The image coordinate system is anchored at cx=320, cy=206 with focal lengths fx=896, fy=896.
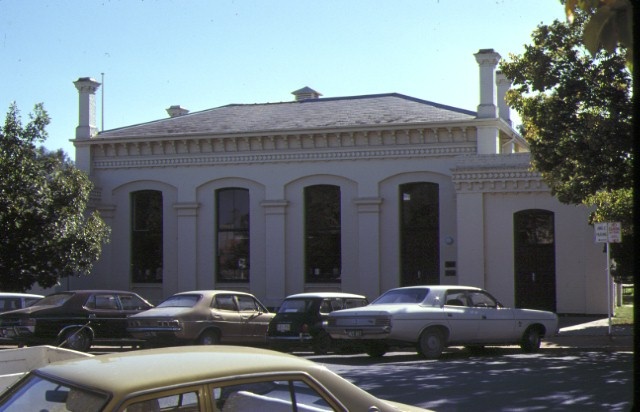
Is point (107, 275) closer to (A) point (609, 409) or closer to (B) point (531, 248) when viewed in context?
(B) point (531, 248)

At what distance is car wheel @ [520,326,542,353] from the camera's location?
61.7 feet

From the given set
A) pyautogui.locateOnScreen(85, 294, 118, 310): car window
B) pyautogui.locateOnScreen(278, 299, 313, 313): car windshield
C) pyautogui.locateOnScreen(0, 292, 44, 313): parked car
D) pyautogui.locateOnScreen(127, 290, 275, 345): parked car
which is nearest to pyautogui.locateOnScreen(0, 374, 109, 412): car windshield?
pyautogui.locateOnScreen(127, 290, 275, 345): parked car

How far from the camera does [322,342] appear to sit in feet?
62.5

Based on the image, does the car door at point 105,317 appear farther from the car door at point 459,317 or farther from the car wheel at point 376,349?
the car door at point 459,317

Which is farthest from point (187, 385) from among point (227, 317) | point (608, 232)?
point (608, 232)

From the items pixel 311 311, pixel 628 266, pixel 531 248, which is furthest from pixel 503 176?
pixel 311 311

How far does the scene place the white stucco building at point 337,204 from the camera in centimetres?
2766

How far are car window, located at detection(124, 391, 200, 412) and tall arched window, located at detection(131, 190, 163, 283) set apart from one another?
28437mm

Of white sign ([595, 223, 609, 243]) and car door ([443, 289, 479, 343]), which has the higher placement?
white sign ([595, 223, 609, 243])

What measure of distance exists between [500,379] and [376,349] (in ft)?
14.4

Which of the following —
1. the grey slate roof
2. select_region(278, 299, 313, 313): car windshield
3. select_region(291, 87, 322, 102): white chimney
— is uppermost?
select_region(291, 87, 322, 102): white chimney

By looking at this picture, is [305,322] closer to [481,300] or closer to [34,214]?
[481,300]

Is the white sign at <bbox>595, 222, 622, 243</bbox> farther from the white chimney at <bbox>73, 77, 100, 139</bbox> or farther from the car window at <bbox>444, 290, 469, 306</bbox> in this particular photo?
the white chimney at <bbox>73, 77, 100, 139</bbox>

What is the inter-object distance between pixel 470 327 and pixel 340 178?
1323 centimetres
